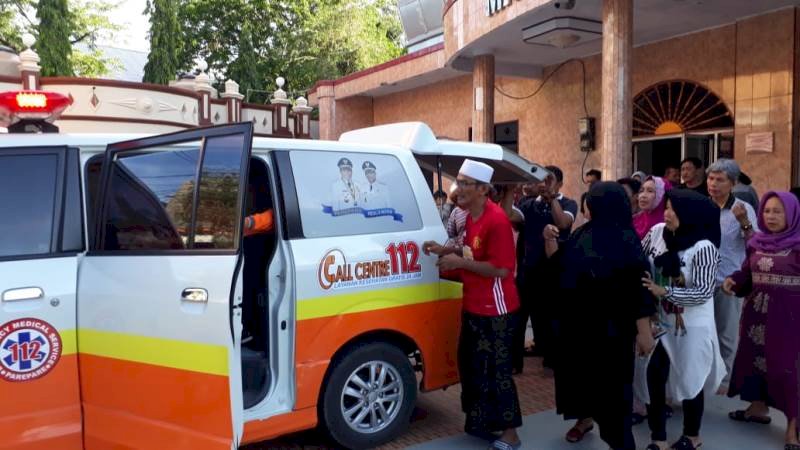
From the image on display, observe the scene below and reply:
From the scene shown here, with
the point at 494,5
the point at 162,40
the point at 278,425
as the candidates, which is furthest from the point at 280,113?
the point at 278,425

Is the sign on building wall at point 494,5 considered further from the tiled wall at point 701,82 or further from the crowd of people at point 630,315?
the crowd of people at point 630,315

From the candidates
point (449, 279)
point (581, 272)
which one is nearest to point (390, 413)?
point (449, 279)

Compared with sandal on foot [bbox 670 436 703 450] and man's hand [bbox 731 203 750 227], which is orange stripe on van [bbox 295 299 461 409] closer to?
sandal on foot [bbox 670 436 703 450]

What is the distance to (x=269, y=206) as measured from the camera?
3898 mm

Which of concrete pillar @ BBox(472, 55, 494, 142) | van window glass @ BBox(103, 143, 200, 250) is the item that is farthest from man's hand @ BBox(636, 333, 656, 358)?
concrete pillar @ BBox(472, 55, 494, 142)

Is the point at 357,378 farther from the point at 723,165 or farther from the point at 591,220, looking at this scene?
the point at 723,165

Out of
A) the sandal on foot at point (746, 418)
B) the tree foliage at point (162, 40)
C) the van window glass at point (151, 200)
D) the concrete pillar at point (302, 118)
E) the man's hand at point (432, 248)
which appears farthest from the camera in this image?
the tree foliage at point (162, 40)

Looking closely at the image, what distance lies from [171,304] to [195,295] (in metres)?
Answer: 0.13

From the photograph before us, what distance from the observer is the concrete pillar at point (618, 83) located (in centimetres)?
842

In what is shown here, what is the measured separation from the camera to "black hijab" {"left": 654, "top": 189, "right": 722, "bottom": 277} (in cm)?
370

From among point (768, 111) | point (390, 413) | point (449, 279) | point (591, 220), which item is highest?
point (768, 111)

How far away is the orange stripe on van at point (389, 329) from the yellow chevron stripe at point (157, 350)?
79 centimetres

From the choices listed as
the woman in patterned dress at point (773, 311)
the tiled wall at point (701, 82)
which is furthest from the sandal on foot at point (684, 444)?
the tiled wall at point (701, 82)

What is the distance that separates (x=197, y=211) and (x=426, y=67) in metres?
12.9
